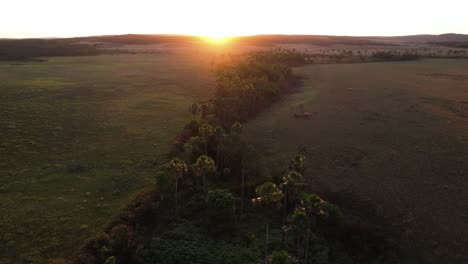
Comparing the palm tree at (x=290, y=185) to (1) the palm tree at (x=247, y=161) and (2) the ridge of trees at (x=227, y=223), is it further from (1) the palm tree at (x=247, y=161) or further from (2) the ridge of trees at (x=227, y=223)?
(1) the palm tree at (x=247, y=161)

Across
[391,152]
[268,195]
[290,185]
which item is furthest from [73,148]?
[391,152]

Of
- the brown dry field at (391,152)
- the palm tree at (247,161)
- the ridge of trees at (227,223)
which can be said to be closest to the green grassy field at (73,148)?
the ridge of trees at (227,223)

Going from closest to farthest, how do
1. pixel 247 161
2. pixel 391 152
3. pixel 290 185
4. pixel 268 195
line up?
pixel 268 195
pixel 290 185
pixel 247 161
pixel 391 152

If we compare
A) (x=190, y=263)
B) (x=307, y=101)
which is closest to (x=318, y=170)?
(x=190, y=263)

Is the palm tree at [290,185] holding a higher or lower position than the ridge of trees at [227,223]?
higher

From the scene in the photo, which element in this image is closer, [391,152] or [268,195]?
[268,195]

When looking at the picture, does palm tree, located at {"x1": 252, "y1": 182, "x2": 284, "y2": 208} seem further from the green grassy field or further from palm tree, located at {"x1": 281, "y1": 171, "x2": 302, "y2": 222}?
the green grassy field

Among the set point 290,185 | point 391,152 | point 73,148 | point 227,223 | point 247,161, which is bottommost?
point 227,223

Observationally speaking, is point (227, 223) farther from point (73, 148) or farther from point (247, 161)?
point (73, 148)
